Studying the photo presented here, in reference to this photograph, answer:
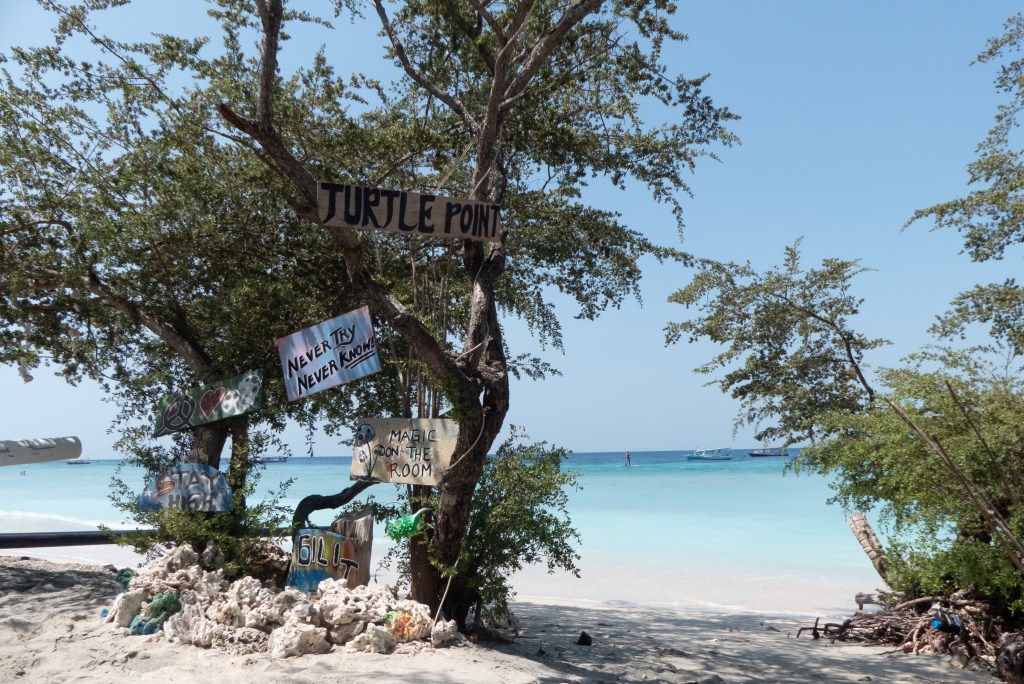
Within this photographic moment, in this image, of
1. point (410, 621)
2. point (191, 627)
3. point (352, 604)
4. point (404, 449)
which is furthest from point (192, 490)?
point (410, 621)

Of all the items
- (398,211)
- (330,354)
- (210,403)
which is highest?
(398,211)

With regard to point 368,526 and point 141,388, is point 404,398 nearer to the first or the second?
point 368,526

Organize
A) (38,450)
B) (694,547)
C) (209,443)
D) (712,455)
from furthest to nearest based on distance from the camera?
(712,455) < (694,547) < (38,450) < (209,443)

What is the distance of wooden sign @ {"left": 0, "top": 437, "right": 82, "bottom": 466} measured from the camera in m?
8.15

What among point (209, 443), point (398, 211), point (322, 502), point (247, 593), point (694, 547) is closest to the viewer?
point (398, 211)

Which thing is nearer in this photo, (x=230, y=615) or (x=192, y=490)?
(x=230, y=615)

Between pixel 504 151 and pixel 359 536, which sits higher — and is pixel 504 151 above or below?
above

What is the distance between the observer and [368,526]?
259 inches

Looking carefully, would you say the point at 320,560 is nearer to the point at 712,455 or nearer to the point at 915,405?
the point at 915,405

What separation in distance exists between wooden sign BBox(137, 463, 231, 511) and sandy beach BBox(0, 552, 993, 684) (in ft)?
3.38

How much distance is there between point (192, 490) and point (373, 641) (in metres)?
2.85

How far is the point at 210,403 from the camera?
24.9 feet

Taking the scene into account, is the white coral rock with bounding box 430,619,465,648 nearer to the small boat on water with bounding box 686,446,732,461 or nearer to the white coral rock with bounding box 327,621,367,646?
the white coral rock with bounding box 327,621,367,646

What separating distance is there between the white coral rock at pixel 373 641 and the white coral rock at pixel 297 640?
0.21m
